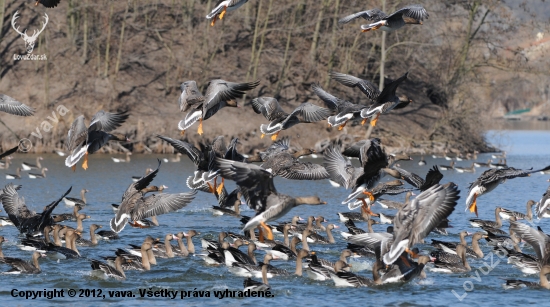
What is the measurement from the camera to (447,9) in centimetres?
4856

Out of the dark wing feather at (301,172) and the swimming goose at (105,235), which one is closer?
the dark wing feather at (301,172)

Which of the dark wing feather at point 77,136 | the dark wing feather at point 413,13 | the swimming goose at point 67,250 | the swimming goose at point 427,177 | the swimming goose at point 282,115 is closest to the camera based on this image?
the swimming goose at point 427,177

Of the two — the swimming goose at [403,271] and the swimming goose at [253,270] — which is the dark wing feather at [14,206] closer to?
the swimming goose at [253,270]

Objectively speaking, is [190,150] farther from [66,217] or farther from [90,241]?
[66,217]

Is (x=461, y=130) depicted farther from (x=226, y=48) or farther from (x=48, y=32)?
(x=48, y=32)

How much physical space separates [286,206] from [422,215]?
2212 millimetres

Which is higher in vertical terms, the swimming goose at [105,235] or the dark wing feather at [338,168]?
the dark wing feather at [338,168]

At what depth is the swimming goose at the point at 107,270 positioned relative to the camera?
49.6ft

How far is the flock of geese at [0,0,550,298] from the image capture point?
14.1m

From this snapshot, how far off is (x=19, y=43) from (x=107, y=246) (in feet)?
87.7

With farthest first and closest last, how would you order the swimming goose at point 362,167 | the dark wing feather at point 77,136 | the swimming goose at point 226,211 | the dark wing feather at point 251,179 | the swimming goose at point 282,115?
1. the swimming goose at point 226,211
2. the swimming goose at point 282,115
3. the dark wing feather at point 77,136
4. the swimming goose at point 362,167
5. the dark wing feather at point 251,179

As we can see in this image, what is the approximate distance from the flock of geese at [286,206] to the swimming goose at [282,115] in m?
0.03

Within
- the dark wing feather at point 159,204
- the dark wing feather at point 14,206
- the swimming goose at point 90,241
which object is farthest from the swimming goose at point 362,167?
the dark wing feather at point 14,206

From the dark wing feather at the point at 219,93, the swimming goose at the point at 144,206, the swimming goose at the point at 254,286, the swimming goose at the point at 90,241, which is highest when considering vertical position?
the dark wing feather at the point at 219,93
